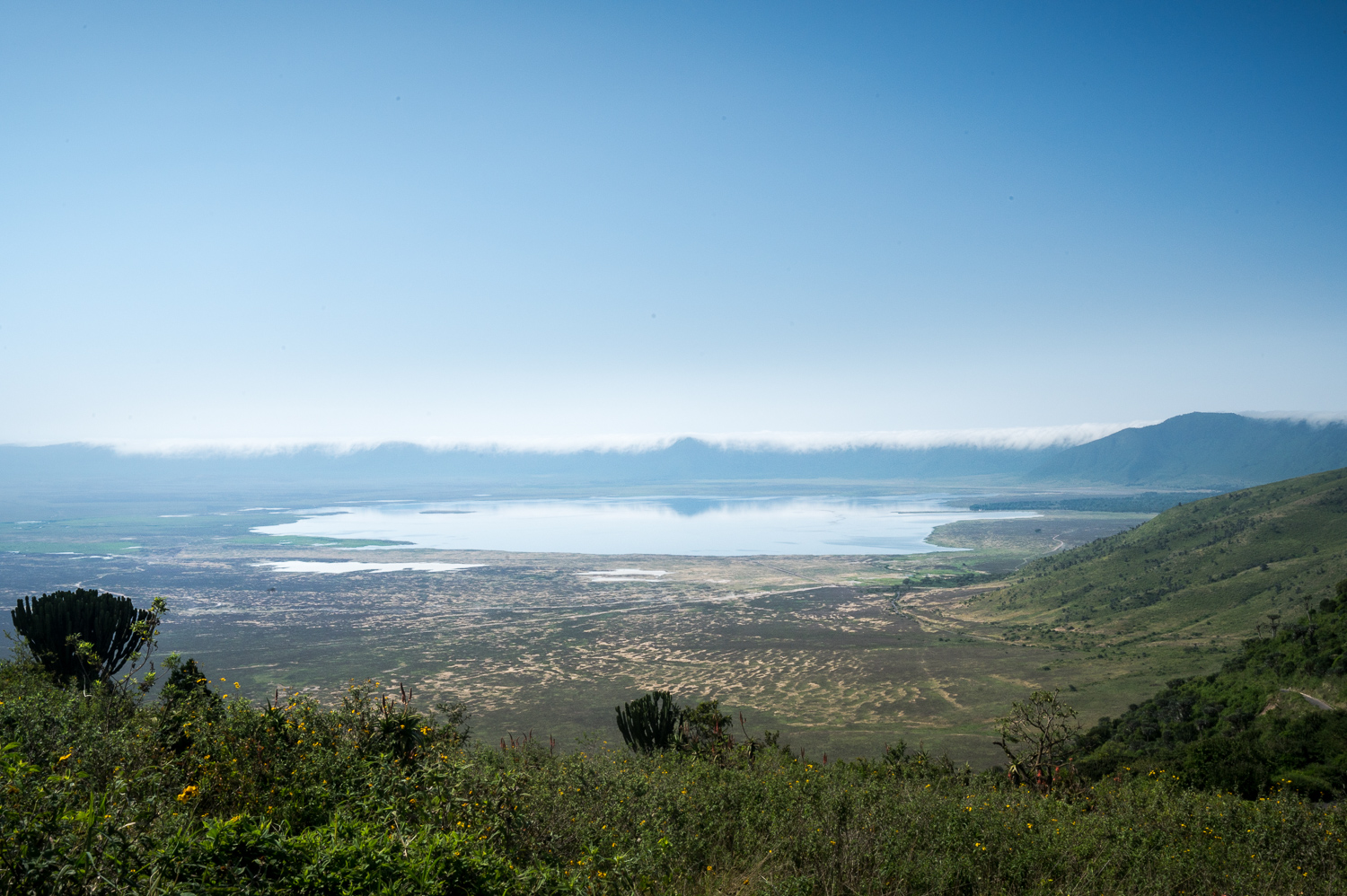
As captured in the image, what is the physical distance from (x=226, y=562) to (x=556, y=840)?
102 m

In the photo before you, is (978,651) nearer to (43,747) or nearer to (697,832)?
(697,832)

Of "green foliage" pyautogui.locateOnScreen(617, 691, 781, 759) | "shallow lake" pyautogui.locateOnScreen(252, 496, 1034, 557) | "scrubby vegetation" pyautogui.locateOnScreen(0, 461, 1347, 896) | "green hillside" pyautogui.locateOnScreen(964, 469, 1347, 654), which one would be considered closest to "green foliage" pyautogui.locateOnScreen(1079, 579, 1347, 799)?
"scrubby vegetation" pyautogui.locateOnScreen(0, 461, 1347, 896)

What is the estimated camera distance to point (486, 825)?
16.5 feet

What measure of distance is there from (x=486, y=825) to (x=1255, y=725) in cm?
2381

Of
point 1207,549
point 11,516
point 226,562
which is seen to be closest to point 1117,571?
point 1207,549

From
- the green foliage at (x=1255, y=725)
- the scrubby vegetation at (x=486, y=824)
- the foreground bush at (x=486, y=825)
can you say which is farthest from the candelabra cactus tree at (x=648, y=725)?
the green foliage at (x=1255, y=725)

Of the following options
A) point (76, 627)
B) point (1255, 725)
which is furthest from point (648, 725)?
point (1255, 725)

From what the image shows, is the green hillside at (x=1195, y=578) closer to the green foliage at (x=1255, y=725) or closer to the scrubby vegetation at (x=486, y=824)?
the green foliage at (x=1255, y=725)

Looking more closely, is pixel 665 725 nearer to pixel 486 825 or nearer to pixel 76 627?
pixel 486 825

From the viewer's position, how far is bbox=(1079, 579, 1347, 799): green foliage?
13797 millimetres

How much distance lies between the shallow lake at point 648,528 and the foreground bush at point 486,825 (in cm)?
8888

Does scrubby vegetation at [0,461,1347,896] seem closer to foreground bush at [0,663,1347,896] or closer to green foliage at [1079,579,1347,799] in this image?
foreground bush at [0,663,1347,896]

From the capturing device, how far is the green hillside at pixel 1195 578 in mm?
39125

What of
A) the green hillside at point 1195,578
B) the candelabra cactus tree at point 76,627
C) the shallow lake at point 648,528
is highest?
the candelabra cactus tree at point 76,627
